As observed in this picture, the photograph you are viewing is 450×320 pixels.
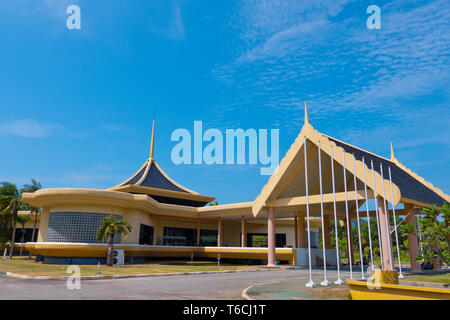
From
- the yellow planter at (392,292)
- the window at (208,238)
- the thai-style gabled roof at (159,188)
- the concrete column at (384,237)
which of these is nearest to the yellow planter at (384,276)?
the yellow planter at (392,292)

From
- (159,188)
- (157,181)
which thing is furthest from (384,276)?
(157,181)

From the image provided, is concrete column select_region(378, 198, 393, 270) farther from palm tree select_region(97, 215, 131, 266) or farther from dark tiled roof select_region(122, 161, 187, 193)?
dark tiled roof select_region(122, 161, 187, 193)

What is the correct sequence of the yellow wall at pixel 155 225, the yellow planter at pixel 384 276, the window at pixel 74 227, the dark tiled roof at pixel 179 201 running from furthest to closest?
the dark tiled roof at pixel 179 201
the yellow wall at pixel 155 225
the window at pixel 74 227
the yellow planter at pixel 384 276

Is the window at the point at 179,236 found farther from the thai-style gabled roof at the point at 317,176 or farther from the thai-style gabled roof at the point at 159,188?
the thai-style gabled roof at the point at 317,176

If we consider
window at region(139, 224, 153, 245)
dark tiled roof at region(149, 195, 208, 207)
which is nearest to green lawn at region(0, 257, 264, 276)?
window at region(139, 224, 153, 245)

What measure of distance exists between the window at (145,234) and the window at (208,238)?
10103 millimetres

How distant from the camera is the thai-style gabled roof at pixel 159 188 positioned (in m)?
45.4

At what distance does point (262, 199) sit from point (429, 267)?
17032 mm

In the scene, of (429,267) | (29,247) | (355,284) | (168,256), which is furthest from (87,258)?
(429,267)

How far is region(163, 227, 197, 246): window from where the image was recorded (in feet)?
155

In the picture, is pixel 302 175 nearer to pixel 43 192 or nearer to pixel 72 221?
pixel 72 221

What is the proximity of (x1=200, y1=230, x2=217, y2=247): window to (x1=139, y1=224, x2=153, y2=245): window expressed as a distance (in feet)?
33.1

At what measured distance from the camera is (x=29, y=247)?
35.3 meters
